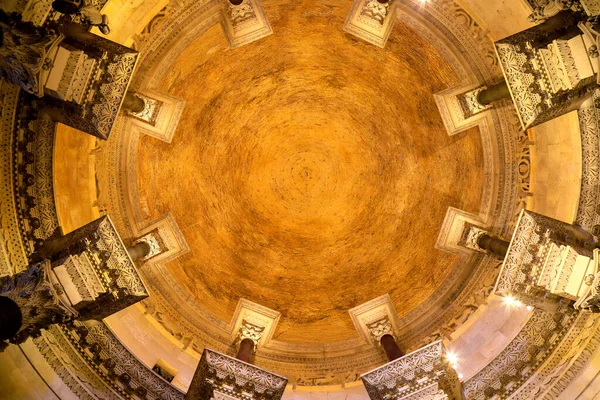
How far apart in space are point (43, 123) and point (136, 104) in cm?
282

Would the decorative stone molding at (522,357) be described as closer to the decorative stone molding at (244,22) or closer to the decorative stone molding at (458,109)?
the decorative stone molding at (458,109)

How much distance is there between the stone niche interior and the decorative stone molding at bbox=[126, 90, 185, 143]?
9.5 inches

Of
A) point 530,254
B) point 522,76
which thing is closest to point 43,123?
point 522,76

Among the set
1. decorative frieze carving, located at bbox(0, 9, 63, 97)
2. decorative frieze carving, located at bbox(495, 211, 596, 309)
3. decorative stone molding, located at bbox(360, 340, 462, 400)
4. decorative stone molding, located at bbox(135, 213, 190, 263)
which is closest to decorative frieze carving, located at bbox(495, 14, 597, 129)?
decorative frieze carving, located at bbox(495, 211, 596, 309)

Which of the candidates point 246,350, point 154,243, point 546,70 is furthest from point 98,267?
point 546,70

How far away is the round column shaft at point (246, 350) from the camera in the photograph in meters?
11.4

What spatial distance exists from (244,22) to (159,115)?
10.4ft

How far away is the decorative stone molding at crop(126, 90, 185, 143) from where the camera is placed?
11.8 meters

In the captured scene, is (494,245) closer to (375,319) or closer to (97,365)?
(375,319)

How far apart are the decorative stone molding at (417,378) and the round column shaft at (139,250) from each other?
6.04 meters

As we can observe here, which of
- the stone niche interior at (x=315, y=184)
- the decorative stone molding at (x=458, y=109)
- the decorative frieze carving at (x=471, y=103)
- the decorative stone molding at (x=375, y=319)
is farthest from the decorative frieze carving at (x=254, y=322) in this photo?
the decorative frieze carving at (x=471, y=103)

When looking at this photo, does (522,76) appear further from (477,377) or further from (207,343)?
(207,343)

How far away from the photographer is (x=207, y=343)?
1257cm

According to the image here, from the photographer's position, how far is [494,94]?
11039 millimetres
